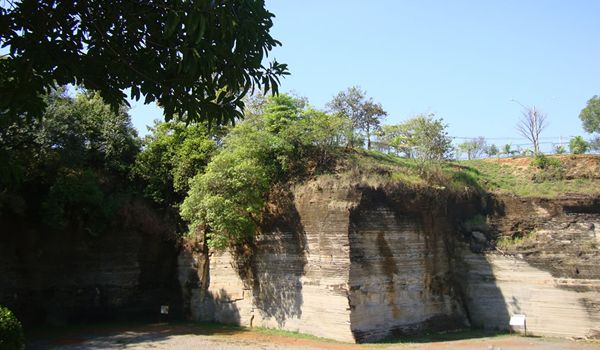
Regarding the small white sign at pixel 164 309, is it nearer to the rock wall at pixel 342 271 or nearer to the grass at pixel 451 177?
the rock wall at pixel 342 271

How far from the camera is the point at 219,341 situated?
17.2 m

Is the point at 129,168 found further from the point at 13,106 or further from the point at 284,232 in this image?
the point at 13,106

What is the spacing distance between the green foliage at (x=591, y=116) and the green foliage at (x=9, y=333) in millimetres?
40247

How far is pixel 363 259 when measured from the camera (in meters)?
18.2

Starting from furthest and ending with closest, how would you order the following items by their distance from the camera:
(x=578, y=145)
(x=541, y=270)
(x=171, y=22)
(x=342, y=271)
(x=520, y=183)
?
1. (x=578, y=145)
2. (x=520, y=183)
3. (x=541, y=270)
4. (x=342, y=271)
5. (x=171, y=22)

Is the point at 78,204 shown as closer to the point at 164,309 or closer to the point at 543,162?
the point at 164,309

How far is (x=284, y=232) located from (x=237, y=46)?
14.7m

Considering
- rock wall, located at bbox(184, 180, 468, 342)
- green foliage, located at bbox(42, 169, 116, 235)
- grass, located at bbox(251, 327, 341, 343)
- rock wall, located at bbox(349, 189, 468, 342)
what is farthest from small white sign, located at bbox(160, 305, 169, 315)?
rock wall, located at bbox(349, 189, 468, 342)

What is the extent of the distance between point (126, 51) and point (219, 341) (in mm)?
13702

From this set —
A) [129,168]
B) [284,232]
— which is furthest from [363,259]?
[129,168]

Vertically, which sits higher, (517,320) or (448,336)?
(517,320)

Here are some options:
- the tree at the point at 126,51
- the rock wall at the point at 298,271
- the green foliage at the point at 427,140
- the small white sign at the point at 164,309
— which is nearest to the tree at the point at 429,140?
the green foliage at the point at 427,140

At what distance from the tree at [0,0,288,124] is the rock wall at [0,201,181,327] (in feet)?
57.6

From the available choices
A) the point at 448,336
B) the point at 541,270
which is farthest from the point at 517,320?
the point at 448,336
